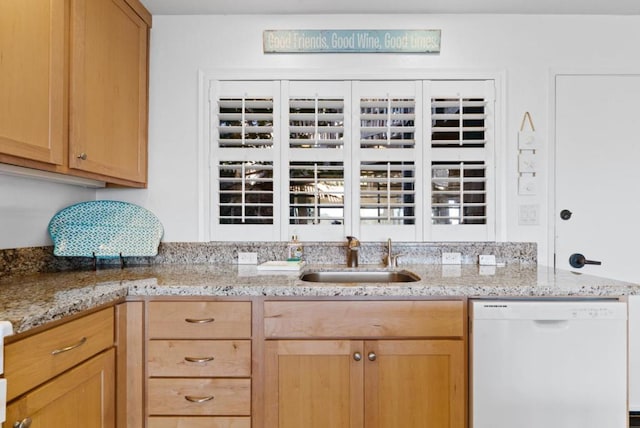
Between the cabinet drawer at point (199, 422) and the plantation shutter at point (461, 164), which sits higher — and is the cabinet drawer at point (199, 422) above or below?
below

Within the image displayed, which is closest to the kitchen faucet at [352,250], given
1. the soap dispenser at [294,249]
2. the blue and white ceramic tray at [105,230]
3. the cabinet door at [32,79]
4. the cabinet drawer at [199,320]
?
the soap dispenser at [294,249]

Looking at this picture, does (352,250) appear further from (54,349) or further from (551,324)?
(54,349)

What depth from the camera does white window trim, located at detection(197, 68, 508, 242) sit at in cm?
204

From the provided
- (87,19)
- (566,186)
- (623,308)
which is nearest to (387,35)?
(566,186)

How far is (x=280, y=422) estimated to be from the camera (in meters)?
1.39

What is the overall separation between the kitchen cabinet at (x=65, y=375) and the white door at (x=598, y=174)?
2300mm

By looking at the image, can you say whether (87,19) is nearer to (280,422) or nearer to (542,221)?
(280,422)

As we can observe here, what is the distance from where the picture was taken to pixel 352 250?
6.34 feet

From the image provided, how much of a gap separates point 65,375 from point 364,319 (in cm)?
102

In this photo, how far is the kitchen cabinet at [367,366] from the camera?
1.39 metres

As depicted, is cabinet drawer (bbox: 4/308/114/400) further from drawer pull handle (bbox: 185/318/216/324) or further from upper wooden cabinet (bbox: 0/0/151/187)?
upper wooden cabinet (bbox: 0/0/151/187)

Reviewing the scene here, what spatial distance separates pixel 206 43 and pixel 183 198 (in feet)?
3.03

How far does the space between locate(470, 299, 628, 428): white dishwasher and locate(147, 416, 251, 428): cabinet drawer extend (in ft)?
3.00

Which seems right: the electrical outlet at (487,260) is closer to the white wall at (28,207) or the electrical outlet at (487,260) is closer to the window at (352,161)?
the window at (352,161)
